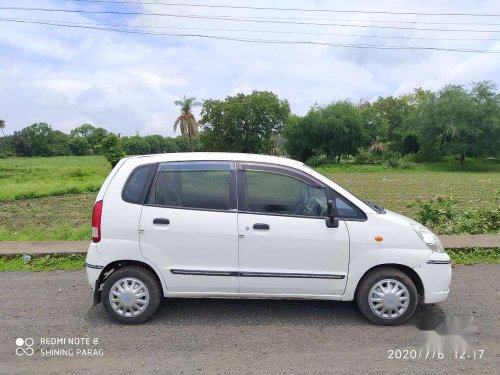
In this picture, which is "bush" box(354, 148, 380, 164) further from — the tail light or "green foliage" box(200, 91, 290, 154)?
the tail light


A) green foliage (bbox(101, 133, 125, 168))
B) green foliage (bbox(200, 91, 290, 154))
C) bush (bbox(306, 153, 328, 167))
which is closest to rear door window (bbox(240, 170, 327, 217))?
green foliage (bbox(101, 133, 125, 168))

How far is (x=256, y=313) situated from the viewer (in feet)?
13.1

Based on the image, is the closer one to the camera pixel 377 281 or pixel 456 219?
pixel 377 281

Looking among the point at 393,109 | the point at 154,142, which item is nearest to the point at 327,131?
the point at 393,109

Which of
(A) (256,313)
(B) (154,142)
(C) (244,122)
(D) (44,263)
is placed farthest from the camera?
(B) (154,142)

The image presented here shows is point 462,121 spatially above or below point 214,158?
above

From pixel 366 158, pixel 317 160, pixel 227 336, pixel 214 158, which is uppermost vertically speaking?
pixel 366 158

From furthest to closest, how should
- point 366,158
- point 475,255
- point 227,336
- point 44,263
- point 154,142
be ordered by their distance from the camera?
point 154,142, point 366,158, point 475,255, point 44,263, point 227,336

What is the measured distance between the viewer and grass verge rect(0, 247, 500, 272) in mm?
5445

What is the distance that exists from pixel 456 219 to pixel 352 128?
4150cm

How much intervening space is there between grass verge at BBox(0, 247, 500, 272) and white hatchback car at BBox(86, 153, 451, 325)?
7.05 feet

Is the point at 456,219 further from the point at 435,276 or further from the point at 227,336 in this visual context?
the point at 227,336

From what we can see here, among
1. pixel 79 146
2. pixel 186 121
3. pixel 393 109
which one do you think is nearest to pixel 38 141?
pixel 79 146

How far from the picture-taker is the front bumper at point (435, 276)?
3697mm
